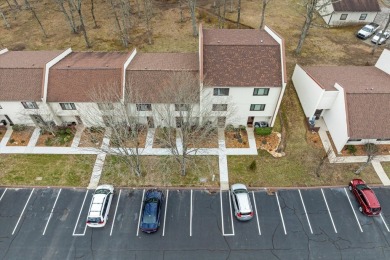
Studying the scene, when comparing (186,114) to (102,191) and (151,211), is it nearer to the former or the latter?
(151,211)

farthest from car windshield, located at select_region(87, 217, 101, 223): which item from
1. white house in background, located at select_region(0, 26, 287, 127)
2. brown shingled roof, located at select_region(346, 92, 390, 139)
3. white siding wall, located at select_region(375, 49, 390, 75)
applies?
white siding wall, located at select_region(375, 49, 390, 75)

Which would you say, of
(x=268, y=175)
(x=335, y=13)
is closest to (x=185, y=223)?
(x=268, y=175)

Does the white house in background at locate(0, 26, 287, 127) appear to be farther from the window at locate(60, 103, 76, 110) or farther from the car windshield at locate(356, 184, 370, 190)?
the car windshield at locate(356, 184, 370, 190)

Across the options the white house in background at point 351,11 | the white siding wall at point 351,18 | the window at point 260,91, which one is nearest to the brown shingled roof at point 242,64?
the window at point 260,91

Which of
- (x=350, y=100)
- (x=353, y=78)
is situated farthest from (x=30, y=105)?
(x=353, y=78)

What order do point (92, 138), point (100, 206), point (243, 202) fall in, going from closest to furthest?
point (100, 206) < point (243, 202) < point (92, 138)
